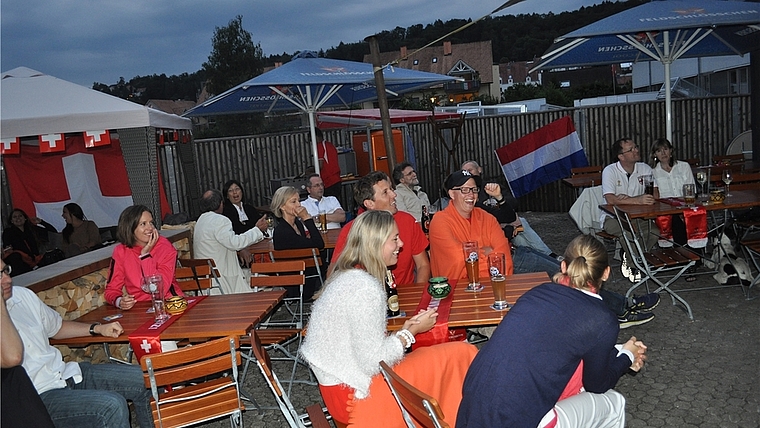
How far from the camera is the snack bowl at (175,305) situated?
3.91 m

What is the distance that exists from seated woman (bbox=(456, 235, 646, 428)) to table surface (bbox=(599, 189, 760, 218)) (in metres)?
3.39

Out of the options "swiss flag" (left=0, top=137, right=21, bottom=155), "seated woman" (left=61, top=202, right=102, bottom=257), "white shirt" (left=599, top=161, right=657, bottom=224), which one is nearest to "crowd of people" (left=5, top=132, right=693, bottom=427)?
"white shirt" (left=599, top=161, right=657, bottom=224)

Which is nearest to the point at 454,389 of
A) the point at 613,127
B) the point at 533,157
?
the point at 533,157

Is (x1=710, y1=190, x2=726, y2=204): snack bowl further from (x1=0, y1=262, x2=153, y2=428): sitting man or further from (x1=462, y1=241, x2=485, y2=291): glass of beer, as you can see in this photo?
(x1=0, y1=262, x2=153, y2=428): sitting man

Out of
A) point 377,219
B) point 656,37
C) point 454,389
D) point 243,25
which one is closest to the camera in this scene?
point 454,389

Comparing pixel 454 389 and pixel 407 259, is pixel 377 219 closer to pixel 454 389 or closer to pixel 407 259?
pixel 454 389

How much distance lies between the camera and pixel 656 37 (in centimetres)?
959

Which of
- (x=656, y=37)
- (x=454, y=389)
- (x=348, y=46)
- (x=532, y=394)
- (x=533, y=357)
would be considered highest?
(x=348, y=46)

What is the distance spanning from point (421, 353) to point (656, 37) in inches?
→ 332

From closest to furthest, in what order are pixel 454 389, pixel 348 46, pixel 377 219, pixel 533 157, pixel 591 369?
pixel 591 369 < pixel 454 389 < pixel 377 219 < pixel 533 157 < pixel 348 46

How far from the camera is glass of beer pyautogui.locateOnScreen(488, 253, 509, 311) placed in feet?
11.0

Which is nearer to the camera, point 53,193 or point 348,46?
point 53,193

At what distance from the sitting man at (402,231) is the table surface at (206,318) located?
2.80ft

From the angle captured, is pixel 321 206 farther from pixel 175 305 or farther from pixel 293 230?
pixel 175 305
